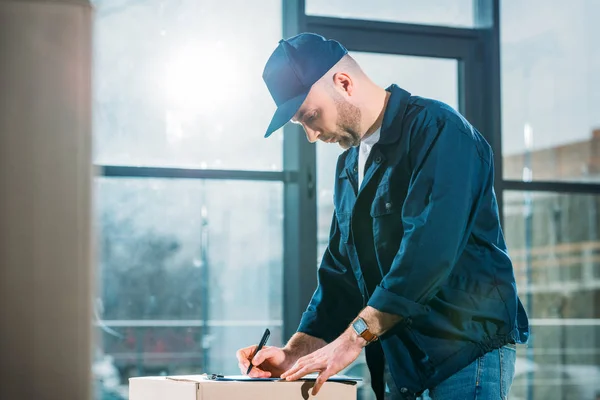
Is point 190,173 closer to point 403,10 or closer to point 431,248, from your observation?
point 403,10

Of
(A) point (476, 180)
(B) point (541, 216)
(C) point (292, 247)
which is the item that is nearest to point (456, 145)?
(A) point (476, 180)

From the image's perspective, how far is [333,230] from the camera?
1887 mm

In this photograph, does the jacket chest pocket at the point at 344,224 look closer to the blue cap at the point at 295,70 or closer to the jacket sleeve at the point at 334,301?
the jacket sleeve at the point at 334,301

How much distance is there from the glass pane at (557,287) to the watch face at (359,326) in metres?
2.22

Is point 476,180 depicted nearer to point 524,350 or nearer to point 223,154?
point 223,154

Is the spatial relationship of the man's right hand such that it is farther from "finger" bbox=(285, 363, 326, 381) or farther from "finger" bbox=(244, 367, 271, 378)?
"finger" bbox=(285, 363, 326, 381)

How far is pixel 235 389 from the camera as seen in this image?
1247 millimetres

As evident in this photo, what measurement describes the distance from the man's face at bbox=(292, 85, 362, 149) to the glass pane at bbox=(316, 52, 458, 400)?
60.8 inches

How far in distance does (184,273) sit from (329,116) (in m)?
1.62

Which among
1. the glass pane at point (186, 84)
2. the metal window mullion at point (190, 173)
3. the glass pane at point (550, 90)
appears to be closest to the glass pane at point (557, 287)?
the glass pane at point (550, 90)

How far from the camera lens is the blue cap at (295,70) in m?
1.61

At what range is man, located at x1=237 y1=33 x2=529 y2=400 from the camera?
1464mm

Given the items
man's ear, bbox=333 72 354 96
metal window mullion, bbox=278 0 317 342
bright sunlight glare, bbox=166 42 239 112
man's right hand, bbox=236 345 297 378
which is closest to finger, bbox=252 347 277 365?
man's right hand, bbox=236 345 297 378

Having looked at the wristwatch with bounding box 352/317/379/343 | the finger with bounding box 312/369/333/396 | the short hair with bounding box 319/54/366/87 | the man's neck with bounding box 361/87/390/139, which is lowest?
the finger with bounding box 312/369/333/396
